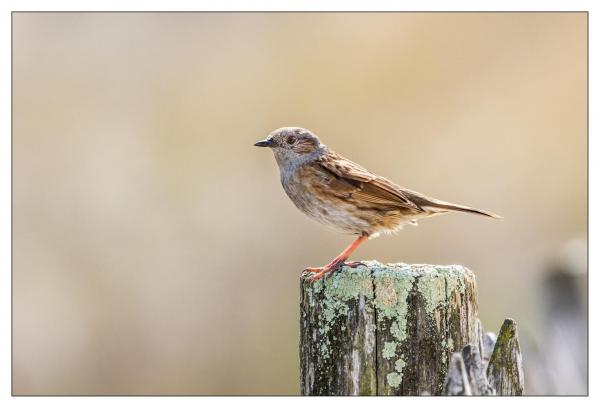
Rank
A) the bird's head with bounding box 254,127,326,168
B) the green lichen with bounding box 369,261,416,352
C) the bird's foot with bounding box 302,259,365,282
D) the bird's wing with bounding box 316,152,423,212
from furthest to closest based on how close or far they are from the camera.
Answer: the bird's head with bounding box 254,127,326,168 < the bird's wing with bounding box 316,152,423,212 < the bird's foot with bounding box 302,259,365,282 < the green lichen with bounding box 369,261,416,352

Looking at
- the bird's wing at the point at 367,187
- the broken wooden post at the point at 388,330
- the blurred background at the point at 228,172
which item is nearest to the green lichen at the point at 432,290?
the broken wooden post at the point at 388,330

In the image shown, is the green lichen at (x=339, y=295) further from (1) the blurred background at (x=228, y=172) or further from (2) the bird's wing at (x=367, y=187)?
(1) the blurred background at (x=228, y=172)

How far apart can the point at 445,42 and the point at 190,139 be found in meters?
3.18

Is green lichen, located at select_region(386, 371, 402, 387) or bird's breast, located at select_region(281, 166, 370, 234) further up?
bird's breast, located at select_region(281, 166, 370, 234)

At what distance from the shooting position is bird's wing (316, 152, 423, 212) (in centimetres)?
541

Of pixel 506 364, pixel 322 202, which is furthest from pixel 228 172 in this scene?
pixel 506 364

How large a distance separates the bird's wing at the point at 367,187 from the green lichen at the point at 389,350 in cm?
180

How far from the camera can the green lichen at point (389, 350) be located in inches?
146

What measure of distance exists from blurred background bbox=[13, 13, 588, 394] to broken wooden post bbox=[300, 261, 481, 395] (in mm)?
3743

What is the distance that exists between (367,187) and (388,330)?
73.4 inches

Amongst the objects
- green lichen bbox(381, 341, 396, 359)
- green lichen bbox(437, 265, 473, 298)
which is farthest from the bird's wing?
green lichen bbox(381, 341, 396, 359)

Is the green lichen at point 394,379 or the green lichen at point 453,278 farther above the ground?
the green lichen at point 453,278

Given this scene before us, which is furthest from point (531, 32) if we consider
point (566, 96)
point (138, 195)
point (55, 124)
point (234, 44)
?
point (55, 124)

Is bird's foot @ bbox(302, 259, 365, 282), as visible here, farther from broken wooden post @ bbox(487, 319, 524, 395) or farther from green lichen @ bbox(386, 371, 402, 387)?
broken wooden post @ bbox(487, 319, 524, 395)
